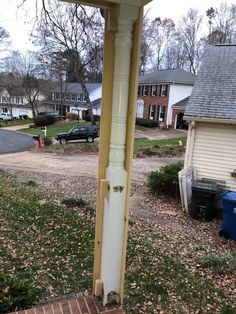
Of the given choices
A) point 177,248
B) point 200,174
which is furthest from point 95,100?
point 177,248

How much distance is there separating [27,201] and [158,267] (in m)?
4.24

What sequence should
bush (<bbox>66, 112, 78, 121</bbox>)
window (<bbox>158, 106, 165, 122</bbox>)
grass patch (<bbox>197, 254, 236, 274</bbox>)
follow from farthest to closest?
bush (<bbox>66, 112, 78, 121</bbox>) < window (<bbox>158, 106, 165, 122</bbox>) < grass patch (<bbox>197, 254, 236, 274</bbox>)

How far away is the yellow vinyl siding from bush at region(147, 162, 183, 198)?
72cm

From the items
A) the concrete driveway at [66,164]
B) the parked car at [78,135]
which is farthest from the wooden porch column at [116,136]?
the parked car at [78,135]

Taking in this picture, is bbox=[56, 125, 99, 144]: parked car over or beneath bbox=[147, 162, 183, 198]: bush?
beneath

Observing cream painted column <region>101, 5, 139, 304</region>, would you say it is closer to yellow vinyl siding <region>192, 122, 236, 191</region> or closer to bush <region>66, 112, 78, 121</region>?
yellow vinyl siding <region>192, 122, 236, 191</region>

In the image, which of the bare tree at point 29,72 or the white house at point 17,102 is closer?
the bare tree at point 29,72

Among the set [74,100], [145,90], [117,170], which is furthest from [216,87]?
[74,100]

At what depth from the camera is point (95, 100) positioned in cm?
4641

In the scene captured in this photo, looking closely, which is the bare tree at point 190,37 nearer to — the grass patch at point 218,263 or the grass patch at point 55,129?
the grass patch at point 55,129

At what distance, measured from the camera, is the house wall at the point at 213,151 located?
970 cm

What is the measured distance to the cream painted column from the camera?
2.69 meters

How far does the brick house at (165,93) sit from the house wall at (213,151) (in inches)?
964

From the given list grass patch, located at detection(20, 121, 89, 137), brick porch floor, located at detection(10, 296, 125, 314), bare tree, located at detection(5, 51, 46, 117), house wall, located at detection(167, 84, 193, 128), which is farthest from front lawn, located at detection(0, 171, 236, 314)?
bare tree, located at detection(5, 51, 46, 117)
